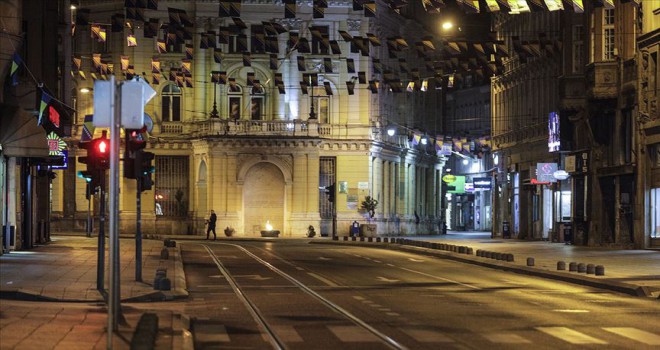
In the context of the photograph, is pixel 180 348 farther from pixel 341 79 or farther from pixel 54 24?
pixel 341 79

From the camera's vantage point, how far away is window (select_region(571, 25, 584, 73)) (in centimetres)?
5672

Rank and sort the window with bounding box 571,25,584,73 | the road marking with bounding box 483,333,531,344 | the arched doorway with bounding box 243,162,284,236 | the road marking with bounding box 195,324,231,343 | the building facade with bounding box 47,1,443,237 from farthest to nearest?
the arched doorway with bounding box 243,162,284,236, the building facade with bounding box 47,1,443,237, the window with bounding box 571,25,584,73, the road marking with bounding box 195,324,231,343, the road marking with bounding box 483,333,531,344

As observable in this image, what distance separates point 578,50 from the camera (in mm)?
56969

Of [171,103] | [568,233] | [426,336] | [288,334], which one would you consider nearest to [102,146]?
[288,334]

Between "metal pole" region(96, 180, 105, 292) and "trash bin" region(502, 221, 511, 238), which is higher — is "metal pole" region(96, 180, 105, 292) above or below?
above

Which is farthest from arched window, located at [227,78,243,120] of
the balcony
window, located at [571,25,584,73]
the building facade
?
the balcony

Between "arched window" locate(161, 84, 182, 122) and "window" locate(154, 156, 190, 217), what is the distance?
285cm

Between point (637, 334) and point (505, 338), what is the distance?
7.45ft

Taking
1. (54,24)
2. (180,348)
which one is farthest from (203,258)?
(180,348)

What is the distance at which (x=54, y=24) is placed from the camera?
45.3m

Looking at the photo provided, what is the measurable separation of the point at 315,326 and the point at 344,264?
21.5 m

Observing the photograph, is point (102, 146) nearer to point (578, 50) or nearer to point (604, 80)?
point (604, 80)

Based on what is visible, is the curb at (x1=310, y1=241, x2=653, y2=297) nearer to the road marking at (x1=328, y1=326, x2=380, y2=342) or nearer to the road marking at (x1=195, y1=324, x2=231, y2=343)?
the road marking at (x1=328, y1=326, x2=380, y2=342)

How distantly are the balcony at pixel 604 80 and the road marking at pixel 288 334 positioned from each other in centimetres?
3627
